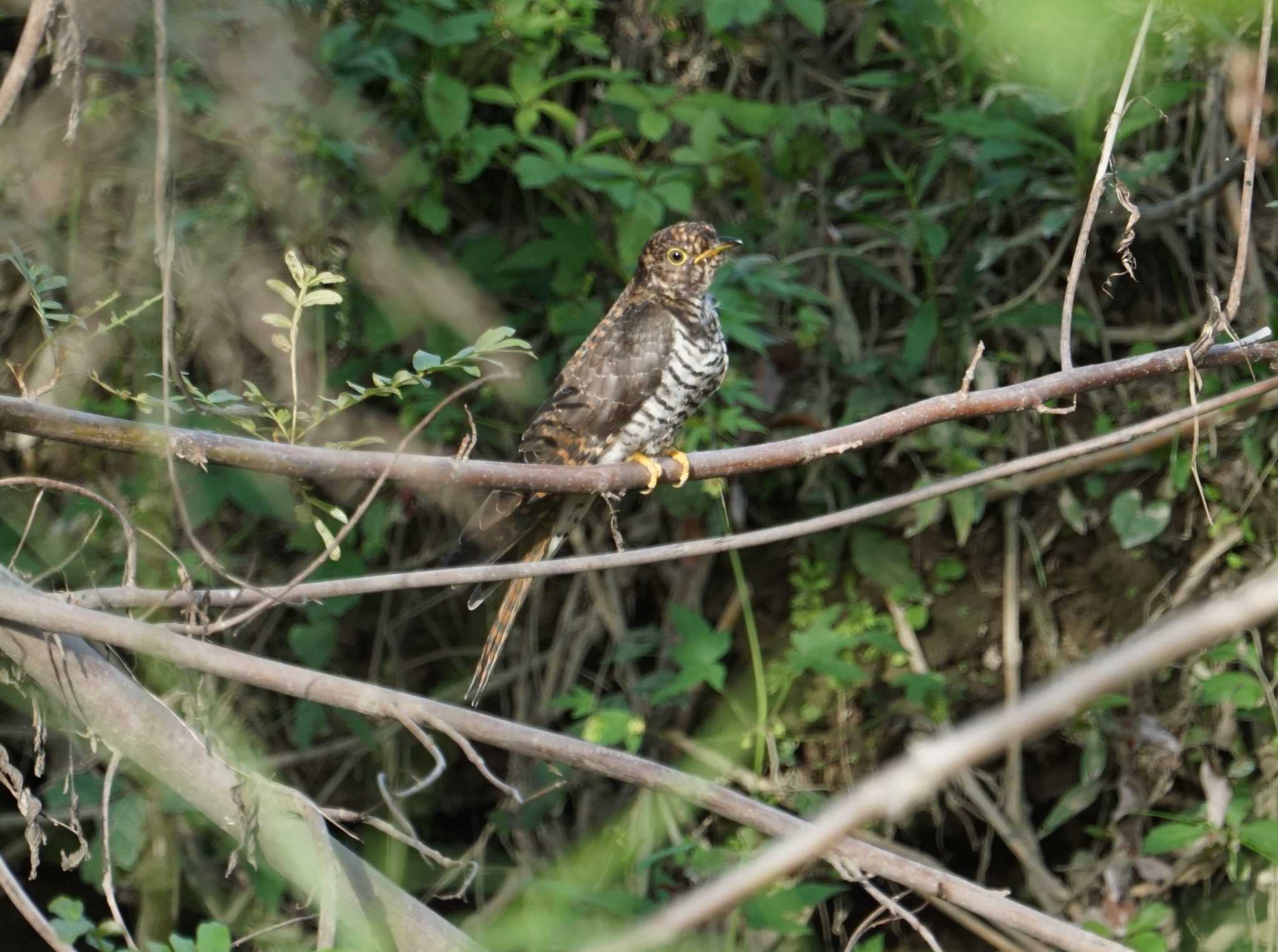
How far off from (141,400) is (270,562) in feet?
7.77

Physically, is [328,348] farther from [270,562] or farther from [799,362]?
[799,362]

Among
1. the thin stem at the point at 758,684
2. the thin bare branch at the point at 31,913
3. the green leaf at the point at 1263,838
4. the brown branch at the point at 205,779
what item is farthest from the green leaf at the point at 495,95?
the green leaf at the point at 1263,838

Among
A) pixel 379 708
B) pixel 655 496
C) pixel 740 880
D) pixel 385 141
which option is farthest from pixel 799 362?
pixel 740 880

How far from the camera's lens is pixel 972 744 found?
50 cm

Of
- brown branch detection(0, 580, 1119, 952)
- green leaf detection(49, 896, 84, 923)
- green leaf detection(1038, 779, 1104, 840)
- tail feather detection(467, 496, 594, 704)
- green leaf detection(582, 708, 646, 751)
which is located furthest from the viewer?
green leaf detection(1038, 779, 1104, 840)

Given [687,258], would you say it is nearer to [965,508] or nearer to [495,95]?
[495,95]

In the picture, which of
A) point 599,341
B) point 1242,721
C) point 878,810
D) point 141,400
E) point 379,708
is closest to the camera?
point 878,810

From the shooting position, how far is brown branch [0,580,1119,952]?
1433 millimetres

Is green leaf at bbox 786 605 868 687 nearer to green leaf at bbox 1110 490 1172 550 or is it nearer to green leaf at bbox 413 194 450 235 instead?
green leaf at bbox 1110 490 1172 550

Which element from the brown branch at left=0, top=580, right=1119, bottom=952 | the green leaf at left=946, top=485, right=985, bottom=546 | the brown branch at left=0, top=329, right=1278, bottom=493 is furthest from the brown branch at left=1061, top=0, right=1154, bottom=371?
the green leaf at left=946, top=485, right=985, bottom=546

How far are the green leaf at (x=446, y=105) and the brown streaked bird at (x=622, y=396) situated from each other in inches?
29.0

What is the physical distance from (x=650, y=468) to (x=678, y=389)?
1.51ft

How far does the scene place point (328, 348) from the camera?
393 centimetres

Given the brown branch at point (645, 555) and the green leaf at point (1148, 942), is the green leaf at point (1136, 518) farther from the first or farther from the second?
the brown branch at point (645, 555)
